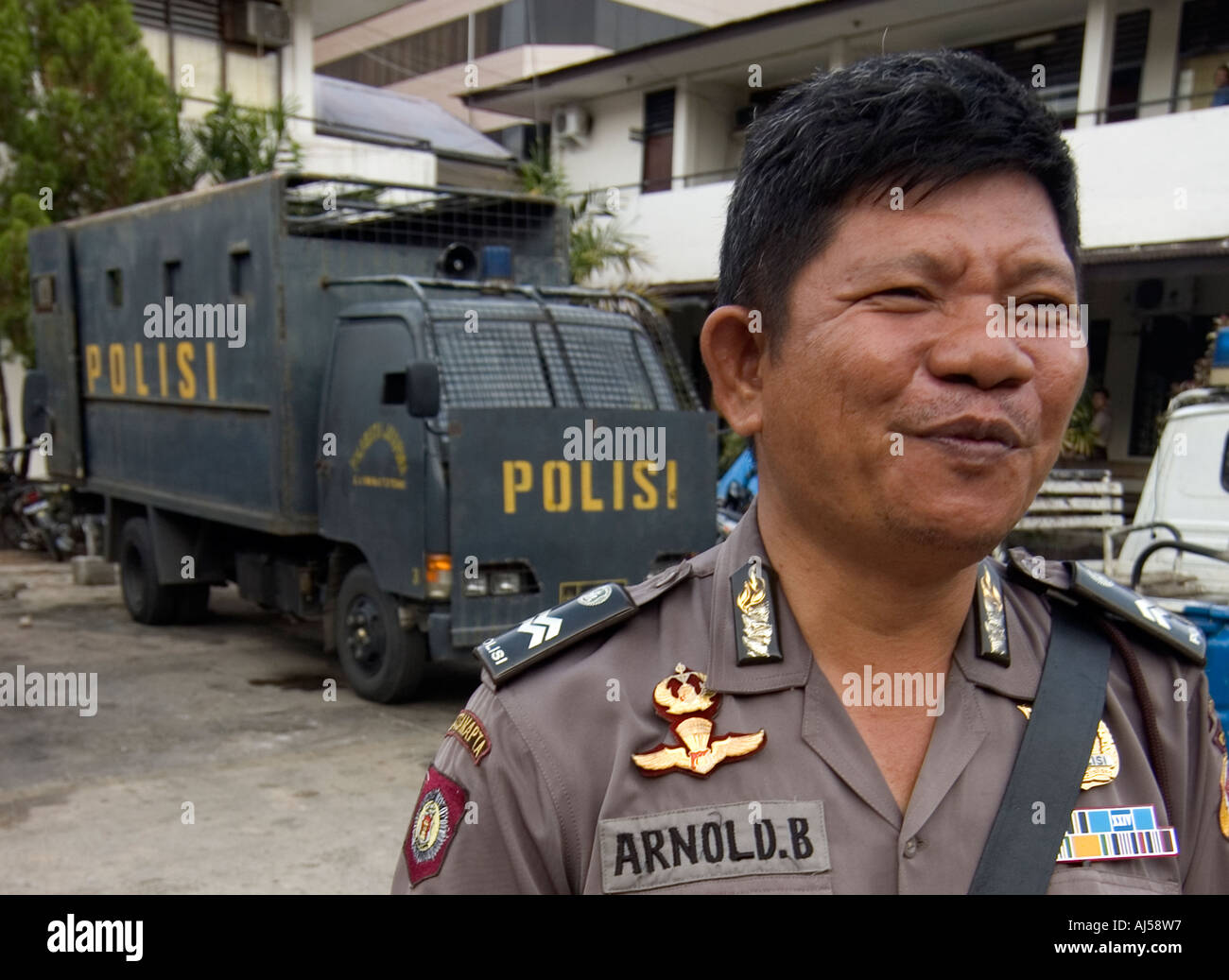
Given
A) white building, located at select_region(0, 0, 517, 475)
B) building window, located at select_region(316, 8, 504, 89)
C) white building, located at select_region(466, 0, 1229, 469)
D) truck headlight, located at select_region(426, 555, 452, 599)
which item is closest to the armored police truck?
truck headlight, located at select_region(426, 555, 452, 599)

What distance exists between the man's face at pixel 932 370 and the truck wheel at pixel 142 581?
8590 mm

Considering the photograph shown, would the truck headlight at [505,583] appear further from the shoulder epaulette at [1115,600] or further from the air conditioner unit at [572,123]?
the air conditioner unit at [572,123]

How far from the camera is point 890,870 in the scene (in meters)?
1.26

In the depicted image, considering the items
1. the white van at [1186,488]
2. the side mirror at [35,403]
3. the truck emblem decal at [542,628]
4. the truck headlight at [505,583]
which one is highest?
the truck emblem decal at [542,628]

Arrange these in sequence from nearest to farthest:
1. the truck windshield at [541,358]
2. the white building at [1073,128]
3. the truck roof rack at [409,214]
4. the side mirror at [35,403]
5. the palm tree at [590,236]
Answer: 1. the truck windshield at [541,358]
2. the truck roof rack at [409,214]
3. the side mirror at [35,403]
4. the white building at [1073,128]
5. the palm tree at [590,236]

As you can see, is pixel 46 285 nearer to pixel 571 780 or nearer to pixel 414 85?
pixel 571 780

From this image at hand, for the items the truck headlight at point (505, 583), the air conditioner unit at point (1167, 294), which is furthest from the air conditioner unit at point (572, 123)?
the truck headlight at point (505, 583)

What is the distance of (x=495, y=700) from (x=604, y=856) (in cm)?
22

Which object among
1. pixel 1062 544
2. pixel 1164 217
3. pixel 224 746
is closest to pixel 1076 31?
pixel 1164 217

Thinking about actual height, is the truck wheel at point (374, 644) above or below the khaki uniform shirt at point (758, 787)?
below

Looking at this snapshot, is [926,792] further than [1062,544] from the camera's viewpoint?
No

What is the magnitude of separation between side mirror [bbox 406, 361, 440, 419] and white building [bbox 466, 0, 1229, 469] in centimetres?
283

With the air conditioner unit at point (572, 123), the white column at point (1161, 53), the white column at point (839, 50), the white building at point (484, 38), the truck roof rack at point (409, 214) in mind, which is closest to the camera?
the truck roof rack at point (409, 214)

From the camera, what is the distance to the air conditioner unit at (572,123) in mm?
17641
